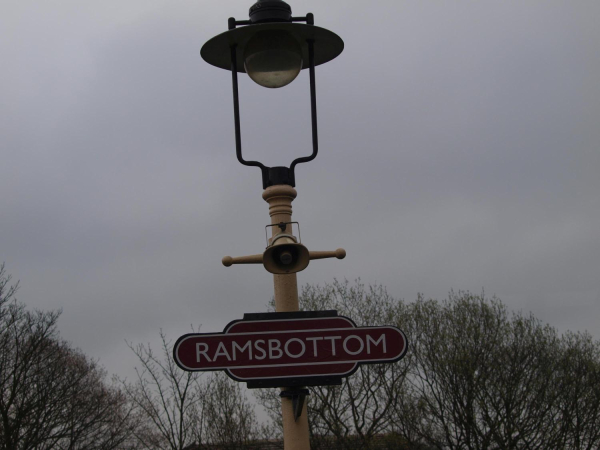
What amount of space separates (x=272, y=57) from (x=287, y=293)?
4.75ft

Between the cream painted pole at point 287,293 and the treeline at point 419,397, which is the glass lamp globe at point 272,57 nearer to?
the cream painted pole at point 287,293

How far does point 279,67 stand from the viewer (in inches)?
198

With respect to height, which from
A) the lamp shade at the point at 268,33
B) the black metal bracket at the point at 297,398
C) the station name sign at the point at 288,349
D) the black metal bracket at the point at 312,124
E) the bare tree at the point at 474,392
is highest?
the bare tree at the point at 474,392

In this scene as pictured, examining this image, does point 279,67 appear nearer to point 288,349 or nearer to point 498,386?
point 288,349

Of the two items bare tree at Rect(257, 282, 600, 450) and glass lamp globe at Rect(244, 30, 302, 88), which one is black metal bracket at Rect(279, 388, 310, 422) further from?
bare tree at Rect(257, 282, 600, 450)

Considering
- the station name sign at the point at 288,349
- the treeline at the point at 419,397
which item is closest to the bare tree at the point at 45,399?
the treeline at the point at 419,397

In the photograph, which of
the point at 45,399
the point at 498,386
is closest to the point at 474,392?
the point at 498,386

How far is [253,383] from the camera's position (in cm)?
473

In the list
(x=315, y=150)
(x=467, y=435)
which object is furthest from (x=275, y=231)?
(x=467, y=435)

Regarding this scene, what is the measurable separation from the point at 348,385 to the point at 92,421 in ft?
31.4

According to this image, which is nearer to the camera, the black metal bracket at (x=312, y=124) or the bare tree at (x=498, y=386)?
the black metal bracket at (x=312, y=124)

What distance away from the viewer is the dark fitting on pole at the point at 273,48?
490cm

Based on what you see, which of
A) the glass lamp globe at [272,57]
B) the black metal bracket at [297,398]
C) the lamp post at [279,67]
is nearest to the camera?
the black metal bracket at [297,398]

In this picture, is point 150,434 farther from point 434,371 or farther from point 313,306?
point 434,371
